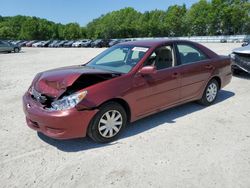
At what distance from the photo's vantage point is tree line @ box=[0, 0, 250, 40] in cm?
7000

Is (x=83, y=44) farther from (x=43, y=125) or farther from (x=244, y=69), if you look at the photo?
(x=43, y=125)

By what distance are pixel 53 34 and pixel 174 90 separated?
315ft

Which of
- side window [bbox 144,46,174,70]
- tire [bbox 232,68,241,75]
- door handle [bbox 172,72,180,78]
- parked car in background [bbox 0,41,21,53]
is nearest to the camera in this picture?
side window [bbox 144,46,174,70]

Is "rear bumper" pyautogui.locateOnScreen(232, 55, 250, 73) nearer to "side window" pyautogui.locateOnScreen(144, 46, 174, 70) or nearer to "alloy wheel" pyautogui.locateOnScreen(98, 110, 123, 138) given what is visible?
"side window" pyautogui.locateOnScreen(144, 46, 174, 70)

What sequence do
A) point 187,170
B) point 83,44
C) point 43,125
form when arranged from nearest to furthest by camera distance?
1. point 187,170
2. point 43,125
3. point 83,44

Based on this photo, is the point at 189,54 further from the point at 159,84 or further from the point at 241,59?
the point at 241,59

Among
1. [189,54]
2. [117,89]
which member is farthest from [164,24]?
[117,89]

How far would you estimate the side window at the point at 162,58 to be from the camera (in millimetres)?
4926

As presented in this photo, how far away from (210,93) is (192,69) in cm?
95

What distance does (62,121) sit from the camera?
12.4 ft

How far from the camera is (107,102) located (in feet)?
13.5

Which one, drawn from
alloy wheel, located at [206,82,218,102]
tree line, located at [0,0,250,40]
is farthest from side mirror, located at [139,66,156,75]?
tree line, located at [0,0,250,40]

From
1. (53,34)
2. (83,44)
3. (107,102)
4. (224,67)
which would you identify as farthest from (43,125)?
(53,34)

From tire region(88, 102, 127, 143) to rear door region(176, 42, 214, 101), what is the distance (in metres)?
1.58
